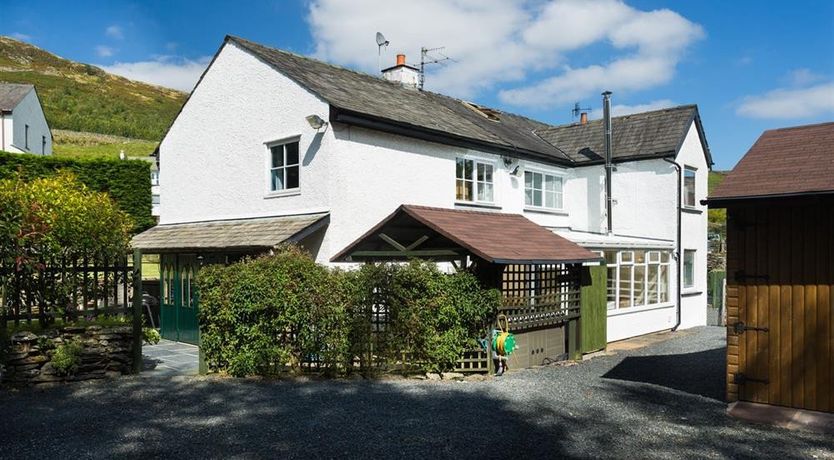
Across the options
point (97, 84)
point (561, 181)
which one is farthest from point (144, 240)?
point (97, 84)

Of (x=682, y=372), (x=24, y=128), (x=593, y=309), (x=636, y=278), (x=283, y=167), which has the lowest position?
(x=682, y=372)

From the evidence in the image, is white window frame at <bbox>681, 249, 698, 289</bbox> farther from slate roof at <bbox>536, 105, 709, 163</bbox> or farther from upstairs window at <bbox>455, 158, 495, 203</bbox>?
upstairs window at <bbox>455, 158, 495, 203</bbox>

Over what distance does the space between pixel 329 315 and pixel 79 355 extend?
4.30 metres

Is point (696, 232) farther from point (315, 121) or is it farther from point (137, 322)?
point (137, 322)

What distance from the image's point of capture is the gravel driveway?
21.8 ft

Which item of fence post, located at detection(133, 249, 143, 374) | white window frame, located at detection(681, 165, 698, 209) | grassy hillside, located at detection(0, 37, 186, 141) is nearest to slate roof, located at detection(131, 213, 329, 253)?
fence post, located at detection(133, 249, 143, 374)

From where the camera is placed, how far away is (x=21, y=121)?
4022 cm

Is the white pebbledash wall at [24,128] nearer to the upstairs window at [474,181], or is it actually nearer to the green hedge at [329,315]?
the upstairs window at [474,181]

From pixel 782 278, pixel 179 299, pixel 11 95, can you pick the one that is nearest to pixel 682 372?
pixel 782 278

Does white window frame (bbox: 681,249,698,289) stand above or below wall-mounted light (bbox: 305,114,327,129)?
below

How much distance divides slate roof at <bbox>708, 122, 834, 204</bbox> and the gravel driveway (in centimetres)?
317

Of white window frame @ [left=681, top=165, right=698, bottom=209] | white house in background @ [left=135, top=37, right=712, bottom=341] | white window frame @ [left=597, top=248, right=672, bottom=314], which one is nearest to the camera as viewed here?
white house in background @ [left=135, top=37, right=712, bottom=341]

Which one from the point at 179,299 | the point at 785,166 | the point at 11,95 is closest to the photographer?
the point at 785,166

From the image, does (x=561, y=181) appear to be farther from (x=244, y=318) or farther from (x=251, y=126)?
(x=244, y=318)
